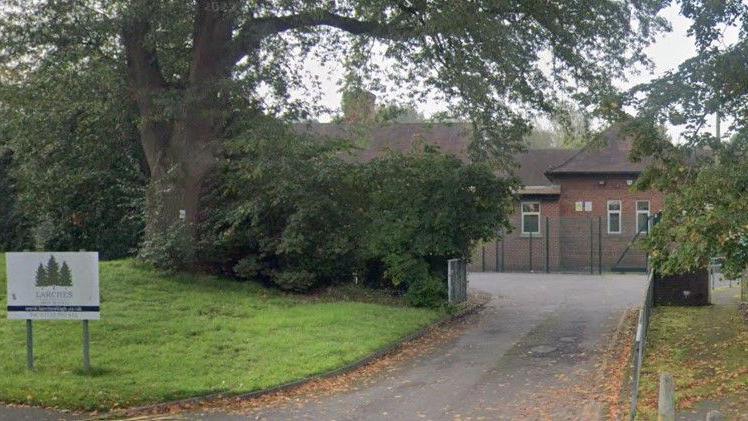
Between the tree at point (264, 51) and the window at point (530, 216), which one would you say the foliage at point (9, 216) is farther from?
the window at point (530, 216)

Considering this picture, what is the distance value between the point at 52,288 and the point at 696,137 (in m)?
9.50

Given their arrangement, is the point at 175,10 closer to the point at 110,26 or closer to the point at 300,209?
the point at 110,26

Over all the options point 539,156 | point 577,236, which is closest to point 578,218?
point 577,236

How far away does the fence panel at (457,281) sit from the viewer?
20.2 meters

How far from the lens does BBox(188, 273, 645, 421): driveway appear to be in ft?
33.9

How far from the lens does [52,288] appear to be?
1185 cm

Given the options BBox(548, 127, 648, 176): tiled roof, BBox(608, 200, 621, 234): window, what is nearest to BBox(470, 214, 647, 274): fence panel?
BBox(608, 200, 621, 234): window

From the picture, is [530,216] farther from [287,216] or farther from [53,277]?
[53,277]

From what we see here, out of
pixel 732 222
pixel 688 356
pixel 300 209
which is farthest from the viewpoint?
pixel 300 209

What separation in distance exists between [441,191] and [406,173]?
96cm

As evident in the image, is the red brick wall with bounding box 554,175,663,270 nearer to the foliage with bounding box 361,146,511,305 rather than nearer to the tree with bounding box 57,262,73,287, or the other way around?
the foliage with bounding box 361,146,511,305

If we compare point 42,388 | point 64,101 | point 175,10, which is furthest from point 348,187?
point 42,388

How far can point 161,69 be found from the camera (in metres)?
21.9

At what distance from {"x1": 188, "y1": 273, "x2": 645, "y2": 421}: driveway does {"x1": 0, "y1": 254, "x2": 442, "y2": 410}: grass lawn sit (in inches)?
39.0
